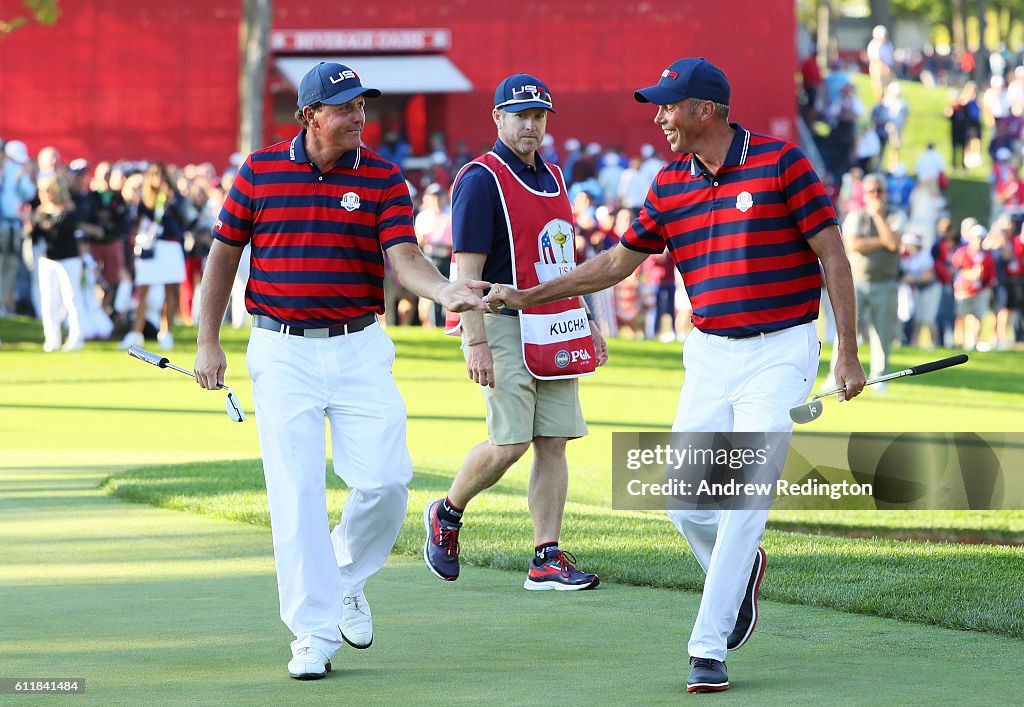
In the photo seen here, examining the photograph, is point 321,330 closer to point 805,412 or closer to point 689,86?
point 689,86

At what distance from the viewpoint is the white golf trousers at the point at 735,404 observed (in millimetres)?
5512

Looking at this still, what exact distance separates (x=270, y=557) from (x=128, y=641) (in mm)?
1748

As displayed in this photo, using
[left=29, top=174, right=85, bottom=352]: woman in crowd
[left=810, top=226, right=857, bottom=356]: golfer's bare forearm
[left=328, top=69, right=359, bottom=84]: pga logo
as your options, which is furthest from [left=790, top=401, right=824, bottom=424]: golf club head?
[left=29, top=174, right=85, bottom=352]: woman in crowd

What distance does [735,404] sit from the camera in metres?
5.76

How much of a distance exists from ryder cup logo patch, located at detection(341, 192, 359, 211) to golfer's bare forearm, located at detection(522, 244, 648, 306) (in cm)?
102

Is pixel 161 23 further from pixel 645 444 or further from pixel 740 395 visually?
pixel 740 395

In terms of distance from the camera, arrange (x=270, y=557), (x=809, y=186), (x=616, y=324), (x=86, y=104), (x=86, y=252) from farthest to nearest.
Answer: (x=86, y=104), (x=616, y=324), (x=86, y=252), (x=270, y=557), (x=809, y=186)

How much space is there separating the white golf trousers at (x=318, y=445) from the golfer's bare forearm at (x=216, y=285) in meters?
0.18

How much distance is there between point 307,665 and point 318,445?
2.60 ft

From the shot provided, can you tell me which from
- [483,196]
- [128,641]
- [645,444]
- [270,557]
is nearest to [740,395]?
[483,196]

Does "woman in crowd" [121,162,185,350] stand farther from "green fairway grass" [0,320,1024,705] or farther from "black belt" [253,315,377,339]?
"black belt" [253,315,377,339]

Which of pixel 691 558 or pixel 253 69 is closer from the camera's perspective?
pixel 691 558

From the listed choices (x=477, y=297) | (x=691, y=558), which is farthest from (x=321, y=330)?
(x=691, y=558)

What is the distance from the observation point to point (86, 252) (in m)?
20.7
